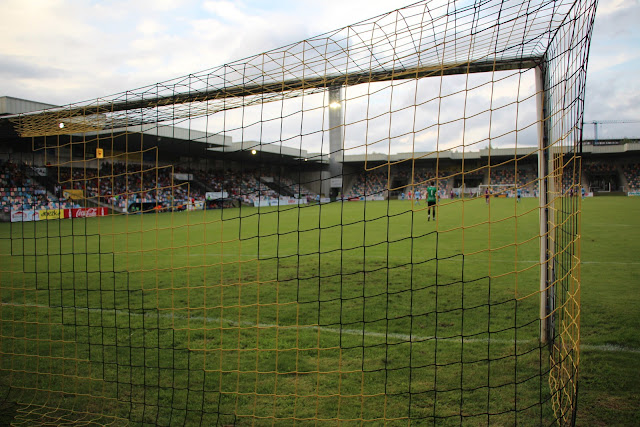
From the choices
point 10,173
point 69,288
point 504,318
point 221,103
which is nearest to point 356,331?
point 504,318

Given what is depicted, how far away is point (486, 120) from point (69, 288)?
21.8ft

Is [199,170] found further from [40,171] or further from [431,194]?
[431,194]

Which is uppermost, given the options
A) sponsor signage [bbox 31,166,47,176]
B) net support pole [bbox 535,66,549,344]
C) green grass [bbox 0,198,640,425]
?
sponsor signage [bbox 31,166,47,176]

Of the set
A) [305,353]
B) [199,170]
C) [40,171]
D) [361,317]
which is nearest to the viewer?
[305,353]

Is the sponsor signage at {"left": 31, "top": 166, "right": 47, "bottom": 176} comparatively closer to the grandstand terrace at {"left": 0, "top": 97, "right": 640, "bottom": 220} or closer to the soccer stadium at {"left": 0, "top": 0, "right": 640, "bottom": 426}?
the grandstand terrace at {"left": 0, "top": 97, "right": 640, "bottom": 220}

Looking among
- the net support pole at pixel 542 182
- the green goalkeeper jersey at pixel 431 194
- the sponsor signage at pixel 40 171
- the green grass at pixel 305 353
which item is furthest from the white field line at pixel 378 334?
the sponsor signage at pixel 40 171

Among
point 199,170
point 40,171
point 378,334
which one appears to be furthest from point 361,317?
point 40,171

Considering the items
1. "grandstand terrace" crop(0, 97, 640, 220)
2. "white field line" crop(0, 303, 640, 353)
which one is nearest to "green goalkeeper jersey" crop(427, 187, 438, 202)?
"grandstand terrace" crop(0, 97, 640, 220)

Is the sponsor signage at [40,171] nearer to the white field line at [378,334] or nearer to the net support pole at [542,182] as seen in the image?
the white field line at [378,334]

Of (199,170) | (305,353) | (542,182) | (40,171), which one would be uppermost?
(40,171)

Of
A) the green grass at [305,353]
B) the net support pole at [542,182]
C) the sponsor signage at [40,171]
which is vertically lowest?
the green grass at [305,353]

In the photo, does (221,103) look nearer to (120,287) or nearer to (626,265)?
(120,287)

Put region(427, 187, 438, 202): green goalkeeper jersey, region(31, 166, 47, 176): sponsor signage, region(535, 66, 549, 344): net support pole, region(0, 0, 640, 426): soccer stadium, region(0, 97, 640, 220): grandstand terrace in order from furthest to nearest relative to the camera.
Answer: region(31, 166, 47, 176): sponsor signage < region(427, 187, 438, 202): green goalkeeper jersey < region(0, 97, 640, 220): grandstand terrace < region(535, 66, 549, 344): net support pole < region(0, 0, 640, 426): soccer stadium

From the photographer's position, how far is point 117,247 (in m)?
11.2
